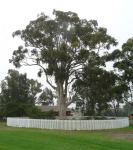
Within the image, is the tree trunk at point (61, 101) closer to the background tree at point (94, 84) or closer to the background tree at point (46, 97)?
the background tree at point (94, 84)

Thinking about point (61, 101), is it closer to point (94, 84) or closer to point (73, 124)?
point (94, 84)

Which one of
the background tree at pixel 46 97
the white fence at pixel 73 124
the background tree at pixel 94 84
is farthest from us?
the background tree at pixel 46 97

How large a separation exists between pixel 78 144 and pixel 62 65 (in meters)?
21.5

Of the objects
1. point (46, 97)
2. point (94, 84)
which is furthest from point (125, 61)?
point (46, 97)

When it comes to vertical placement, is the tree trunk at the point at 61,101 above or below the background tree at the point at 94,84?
below

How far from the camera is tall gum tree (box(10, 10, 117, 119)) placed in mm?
35719

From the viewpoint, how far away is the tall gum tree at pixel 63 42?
35719 millimetres

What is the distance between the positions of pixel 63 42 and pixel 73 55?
5.12 ft

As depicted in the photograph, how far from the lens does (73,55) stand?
35781 millimetres

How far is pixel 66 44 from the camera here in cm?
3562

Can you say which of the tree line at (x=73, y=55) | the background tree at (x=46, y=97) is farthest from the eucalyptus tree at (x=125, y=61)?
the background tree at (x=46, y=97)

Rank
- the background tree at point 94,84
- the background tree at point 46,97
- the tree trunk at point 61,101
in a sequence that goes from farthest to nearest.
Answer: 1. the background tree at point 46,97
2. the tree trunk at point 61,101
3. the background tree at point 94,84

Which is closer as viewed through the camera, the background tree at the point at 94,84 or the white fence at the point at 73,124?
the white fence at the point at 73,124

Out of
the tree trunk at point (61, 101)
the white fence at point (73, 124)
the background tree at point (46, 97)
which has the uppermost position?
the background tree at point (46, 97)
